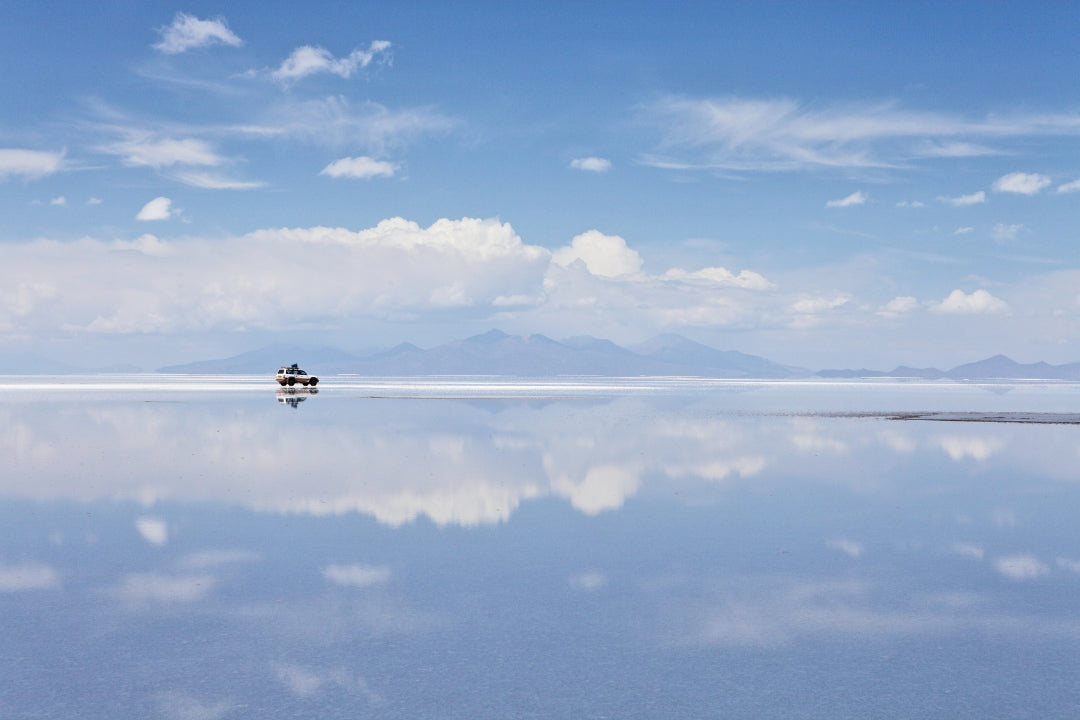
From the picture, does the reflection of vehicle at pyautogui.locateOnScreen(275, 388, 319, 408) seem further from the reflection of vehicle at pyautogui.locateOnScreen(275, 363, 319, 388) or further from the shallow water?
the shallow water

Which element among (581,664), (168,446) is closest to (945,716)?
(581,664)

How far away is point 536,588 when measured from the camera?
12.3 meters

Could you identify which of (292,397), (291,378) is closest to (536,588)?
(292,397)

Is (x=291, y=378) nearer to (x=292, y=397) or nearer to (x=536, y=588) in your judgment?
(x=292, y=397)

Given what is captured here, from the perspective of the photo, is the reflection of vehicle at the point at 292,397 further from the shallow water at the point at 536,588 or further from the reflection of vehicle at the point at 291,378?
the shallow water at the point at 536,588

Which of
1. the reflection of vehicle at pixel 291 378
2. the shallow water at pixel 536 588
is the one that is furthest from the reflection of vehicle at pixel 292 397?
the shallow water at pixel 536 588

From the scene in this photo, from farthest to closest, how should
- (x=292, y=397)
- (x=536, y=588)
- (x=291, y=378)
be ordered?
(x=291, y=378) → (x=292, y=397) → (x=536, y=588)

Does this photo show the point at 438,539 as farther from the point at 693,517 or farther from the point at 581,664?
the point at 581,664

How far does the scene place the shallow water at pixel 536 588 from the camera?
8.49 metres

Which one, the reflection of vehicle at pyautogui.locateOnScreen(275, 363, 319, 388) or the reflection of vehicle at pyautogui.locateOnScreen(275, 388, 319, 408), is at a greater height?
the reflection of vehicle at pyautogui.locateOnScreen(275, 363, 319, 388)

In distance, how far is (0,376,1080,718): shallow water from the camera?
334 inches

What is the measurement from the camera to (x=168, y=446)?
32.3m

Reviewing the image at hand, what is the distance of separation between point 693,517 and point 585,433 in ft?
65.8

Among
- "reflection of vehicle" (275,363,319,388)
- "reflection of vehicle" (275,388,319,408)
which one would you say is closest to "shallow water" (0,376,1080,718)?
"reflection of vehicle" (275,388,319,408)
